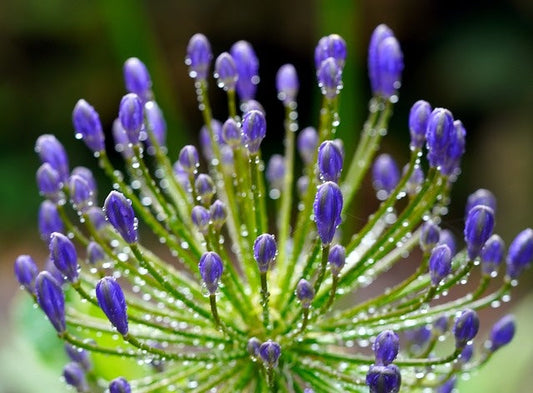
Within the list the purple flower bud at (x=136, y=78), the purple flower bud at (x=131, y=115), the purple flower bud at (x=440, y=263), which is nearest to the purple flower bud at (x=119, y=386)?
the purple flower bud at (x=131, y=115)

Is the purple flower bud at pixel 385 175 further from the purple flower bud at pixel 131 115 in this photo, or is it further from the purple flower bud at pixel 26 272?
the purple flower bud at pixel 26 272

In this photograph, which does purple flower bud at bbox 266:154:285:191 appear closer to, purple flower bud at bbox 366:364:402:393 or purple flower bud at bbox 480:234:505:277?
purple flower bud at bbox 480:234:505:277

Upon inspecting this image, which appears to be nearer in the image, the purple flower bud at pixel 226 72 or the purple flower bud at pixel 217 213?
the purple flower bud at pixel 217 213

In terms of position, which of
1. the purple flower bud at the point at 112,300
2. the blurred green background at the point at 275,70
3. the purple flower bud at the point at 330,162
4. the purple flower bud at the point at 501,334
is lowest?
the purple flower bud at the point at 501,334

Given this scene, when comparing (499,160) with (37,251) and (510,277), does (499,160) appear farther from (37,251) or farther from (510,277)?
(510,277)

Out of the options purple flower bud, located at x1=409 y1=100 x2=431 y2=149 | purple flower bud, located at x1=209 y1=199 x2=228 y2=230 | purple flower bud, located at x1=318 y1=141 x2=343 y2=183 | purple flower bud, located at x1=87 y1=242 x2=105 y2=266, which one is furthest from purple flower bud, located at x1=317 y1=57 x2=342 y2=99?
purple flower bud, located at x1=87 y1=242 x2=105 y2=266

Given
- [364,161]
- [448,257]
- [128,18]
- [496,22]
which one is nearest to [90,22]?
[128,18]

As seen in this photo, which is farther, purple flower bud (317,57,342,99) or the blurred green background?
the blurred green background
